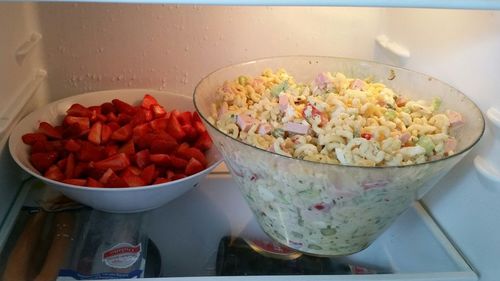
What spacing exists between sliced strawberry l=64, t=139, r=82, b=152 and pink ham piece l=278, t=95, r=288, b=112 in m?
0.38

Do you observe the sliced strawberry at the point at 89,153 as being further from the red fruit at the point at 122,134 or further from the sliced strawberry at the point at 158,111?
the sliced strawberry at the point at 158,111

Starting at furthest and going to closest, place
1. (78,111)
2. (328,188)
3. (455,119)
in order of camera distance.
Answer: (78,111), (455,119), (328,188)

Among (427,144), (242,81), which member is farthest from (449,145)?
(242,81)

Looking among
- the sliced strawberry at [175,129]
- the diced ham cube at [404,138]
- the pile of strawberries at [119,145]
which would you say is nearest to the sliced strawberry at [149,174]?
the pile of strawberries at [119,145]

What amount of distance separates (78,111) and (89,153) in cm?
14

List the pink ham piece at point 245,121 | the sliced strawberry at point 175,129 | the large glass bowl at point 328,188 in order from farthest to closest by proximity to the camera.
A: the sliced strawberry at point 175,129 → the pink ham piece at point 245,121 → the large glass bowl at point 328,188

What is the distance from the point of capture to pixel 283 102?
0.83 metres

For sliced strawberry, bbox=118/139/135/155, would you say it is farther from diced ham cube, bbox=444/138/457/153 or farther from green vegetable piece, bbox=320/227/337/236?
diced ham cube, bbox=444/138/457/153

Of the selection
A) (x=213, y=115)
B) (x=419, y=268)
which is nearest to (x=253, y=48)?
(x=213, y=115)

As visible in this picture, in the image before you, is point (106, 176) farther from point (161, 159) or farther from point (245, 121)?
point (245, 121)

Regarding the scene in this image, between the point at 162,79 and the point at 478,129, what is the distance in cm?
67

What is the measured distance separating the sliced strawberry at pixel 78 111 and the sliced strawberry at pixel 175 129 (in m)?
0.16

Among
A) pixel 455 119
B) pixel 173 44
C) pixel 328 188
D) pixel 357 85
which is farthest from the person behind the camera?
pixel 173 44

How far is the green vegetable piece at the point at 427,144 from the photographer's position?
0.75m
